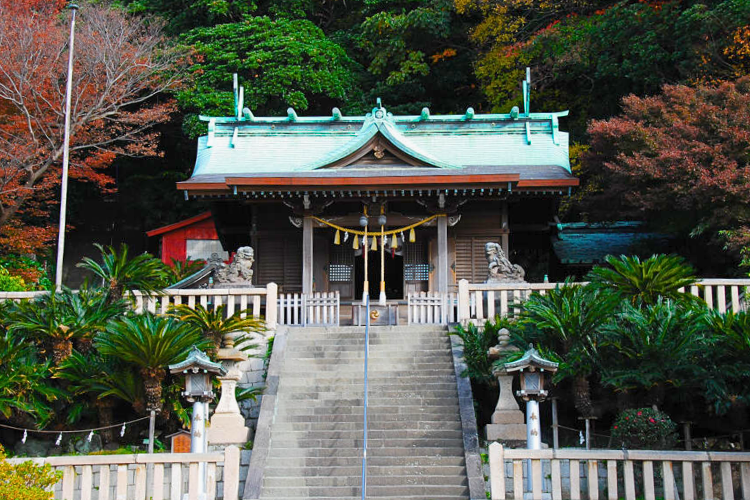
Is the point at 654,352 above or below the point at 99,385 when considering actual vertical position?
above

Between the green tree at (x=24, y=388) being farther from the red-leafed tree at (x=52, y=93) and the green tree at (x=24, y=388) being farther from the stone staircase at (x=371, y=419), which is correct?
the red-leafed tree at (x=52, y=93)

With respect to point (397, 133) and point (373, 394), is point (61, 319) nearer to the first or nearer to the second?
Result: point (373, 394)

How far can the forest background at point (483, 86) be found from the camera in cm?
1947

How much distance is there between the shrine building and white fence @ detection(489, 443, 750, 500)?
23.9 ft

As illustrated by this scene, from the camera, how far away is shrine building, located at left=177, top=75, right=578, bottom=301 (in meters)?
19.4

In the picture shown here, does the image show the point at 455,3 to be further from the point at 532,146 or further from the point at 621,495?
the point at 621,495

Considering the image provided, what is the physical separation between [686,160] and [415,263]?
6.94 metres

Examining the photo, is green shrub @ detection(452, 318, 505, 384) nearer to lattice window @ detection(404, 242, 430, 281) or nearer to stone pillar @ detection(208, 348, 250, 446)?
stone pillar @ detection(208, 348, 250, 446)

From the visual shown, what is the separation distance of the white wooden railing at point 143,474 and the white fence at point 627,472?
3.63m

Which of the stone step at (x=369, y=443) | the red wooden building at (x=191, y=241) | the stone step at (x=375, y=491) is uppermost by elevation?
the red wooden building at (x=191, y=241)

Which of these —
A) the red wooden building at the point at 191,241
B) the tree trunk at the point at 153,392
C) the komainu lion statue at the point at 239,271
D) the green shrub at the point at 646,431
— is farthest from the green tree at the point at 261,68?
the green shrub at the point at 646,431

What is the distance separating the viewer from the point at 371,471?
40.8 ft

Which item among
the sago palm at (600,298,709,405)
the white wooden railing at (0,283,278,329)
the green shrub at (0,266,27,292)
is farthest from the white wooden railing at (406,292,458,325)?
the green shrub at (0,266,27,292)

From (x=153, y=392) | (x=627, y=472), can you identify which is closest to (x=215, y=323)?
(x=153, y=392)
